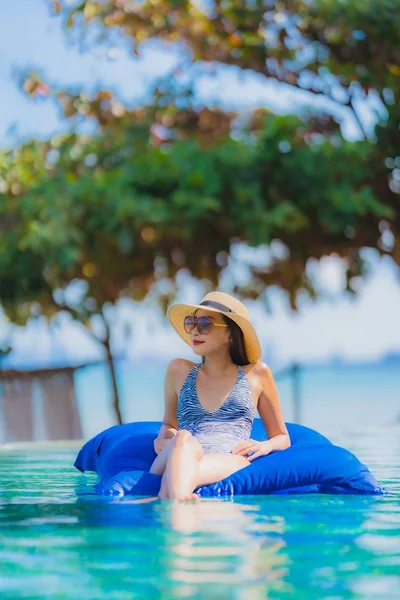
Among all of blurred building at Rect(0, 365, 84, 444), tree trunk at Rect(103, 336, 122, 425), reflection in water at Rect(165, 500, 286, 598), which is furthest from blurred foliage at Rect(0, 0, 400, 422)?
reflection in water at Rect(165, 500, 286, 598)

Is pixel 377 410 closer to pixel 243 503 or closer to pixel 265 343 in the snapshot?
pixel 265 343

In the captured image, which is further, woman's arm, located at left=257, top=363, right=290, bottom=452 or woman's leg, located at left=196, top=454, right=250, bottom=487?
woman's arm, located at left=257, top=363, right=290, bottom=452

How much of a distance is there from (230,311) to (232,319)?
37 millimetres

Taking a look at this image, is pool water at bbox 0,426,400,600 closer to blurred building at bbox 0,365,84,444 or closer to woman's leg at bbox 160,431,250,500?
woman's leg at bbox 160,431,250,500

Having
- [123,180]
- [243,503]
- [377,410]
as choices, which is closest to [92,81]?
[123,180]

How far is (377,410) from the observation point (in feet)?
122

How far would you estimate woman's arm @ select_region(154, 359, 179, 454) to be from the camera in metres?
4.34

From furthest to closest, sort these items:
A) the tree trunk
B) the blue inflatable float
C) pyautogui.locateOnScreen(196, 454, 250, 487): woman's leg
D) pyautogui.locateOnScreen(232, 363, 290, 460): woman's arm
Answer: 1. the tree trunk
2. pyautogui.locateOnScreen(232, 363, 290, 460): woman's arm
3. the blue inflatable float
4. pyautogui.locateOnScreen(196, 454, 250, 487): woman's leg

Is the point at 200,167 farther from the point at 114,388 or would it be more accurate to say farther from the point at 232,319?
the point at 232,319

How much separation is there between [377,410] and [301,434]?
32.9 meters

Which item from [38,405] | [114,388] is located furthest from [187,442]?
[114,388]

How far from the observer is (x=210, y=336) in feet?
13.8

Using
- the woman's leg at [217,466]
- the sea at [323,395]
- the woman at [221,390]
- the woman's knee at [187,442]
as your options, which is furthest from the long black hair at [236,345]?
the sea at [323,395]

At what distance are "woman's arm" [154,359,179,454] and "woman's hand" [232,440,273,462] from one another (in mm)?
298
